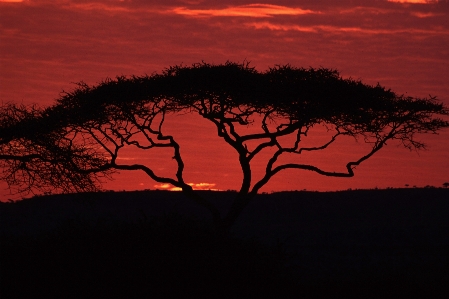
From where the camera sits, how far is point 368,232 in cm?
3519

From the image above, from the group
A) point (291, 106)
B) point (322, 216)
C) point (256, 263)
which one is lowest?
point (322, 216)

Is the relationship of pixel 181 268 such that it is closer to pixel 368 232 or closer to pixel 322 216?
pixel 368 232

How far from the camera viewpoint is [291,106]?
1128 inches

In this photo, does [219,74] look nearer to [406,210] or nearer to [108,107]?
[108,107]

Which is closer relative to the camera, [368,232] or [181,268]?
[181,268]

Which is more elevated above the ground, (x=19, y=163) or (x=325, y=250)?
(x=19, y=163)

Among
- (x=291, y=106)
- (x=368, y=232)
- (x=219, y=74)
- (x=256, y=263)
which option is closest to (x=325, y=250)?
(x=368, y=232)

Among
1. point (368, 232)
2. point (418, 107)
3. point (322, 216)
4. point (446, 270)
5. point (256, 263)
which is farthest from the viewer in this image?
point (322, 216)

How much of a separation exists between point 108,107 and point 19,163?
12.1ft

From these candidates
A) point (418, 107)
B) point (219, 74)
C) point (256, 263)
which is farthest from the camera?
point (418, 107)

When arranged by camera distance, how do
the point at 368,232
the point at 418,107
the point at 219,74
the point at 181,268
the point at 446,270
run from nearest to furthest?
the point at 181,268
the point at 446,270
the point at 219,74
the point at 418,107
the point at 368,232

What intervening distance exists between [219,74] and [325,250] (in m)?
8.45

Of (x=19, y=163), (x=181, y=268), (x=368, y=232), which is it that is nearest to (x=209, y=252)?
(x=181, y=268)

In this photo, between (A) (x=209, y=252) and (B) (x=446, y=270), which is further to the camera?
(B) (x=446, y=270)
